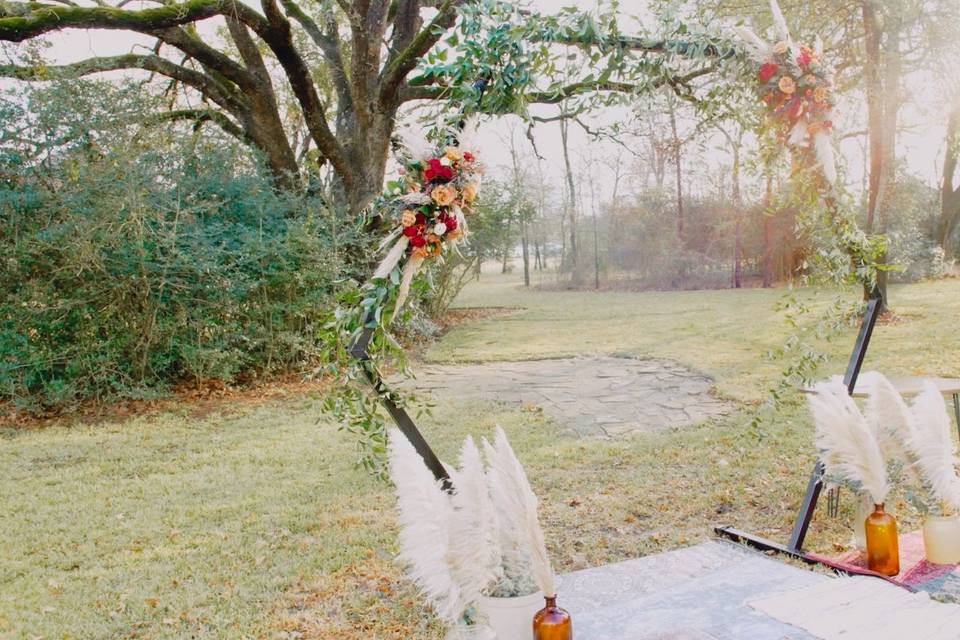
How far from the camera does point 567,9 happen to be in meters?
2.76

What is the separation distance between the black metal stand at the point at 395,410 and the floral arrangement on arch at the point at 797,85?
2076mm

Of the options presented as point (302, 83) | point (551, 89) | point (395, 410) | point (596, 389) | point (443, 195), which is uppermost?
point (302, 83)

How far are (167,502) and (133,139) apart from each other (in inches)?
179

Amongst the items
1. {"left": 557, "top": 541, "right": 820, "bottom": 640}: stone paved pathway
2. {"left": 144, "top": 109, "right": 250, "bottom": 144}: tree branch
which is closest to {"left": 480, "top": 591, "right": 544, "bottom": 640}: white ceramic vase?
{"left": 557, "top": 541, "right": 820, "bottom": 640}: stone paved pathway

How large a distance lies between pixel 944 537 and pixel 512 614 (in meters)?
2.12

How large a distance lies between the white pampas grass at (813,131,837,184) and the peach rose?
1.79m

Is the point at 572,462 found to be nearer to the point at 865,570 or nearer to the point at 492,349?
the point at 865,570

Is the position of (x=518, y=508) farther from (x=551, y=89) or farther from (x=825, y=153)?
(x=825, y=153)

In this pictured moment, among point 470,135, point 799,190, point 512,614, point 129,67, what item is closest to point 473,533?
point 512,614

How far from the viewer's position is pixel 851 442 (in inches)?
104

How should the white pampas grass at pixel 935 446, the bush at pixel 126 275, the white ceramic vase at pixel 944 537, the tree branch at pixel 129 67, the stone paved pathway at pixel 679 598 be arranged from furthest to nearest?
the tree branch at pixel 129 67
the bush at pixel 126 275
the white ceramic vase at pixel 944 537
the white pampas grass at pixel 935 446
the stone paved pathway at pixel 679 598

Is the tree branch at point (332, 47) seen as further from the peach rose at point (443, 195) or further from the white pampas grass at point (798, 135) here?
the peach rose at point (443, 195)

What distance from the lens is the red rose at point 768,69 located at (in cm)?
309

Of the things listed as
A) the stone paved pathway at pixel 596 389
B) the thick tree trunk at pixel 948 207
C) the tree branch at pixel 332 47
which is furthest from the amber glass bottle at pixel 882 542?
the thick tree trunk at pixel 948 207
